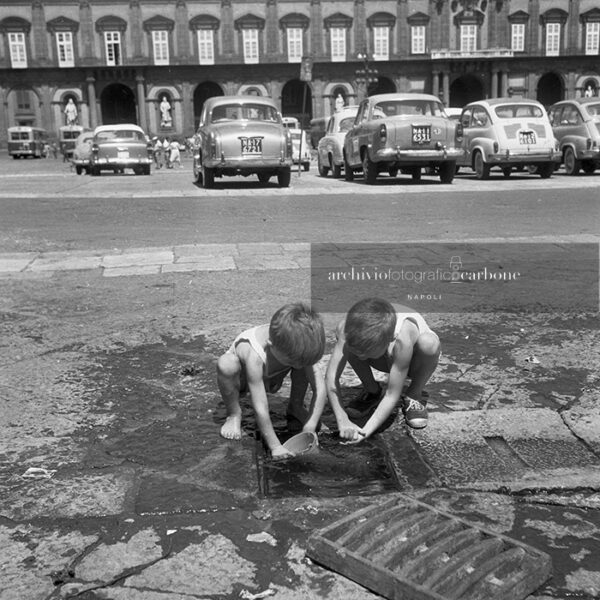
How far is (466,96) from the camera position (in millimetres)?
57031

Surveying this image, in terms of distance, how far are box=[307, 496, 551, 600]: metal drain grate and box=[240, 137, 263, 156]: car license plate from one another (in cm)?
1316

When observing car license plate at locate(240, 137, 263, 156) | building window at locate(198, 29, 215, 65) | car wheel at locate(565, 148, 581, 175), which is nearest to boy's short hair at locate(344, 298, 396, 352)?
car license plate at locate(240, 137, 263, 156)

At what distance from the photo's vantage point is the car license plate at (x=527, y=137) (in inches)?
635

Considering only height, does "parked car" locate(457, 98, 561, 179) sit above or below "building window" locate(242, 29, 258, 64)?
below

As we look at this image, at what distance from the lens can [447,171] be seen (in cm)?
1545

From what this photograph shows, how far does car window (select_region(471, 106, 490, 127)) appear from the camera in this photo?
1688cm

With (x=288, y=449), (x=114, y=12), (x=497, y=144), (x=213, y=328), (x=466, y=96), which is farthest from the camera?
(x=466, y=96)

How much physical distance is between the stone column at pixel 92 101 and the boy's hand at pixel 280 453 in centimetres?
5415

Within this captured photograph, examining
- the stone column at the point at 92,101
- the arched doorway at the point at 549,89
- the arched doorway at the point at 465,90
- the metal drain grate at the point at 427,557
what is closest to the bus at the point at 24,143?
the stone column at the point at 92,101

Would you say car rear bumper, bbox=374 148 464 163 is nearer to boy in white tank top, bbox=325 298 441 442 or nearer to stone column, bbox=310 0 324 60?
boy in white tank top, bbox=325 298 441 442

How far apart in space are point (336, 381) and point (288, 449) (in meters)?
0.38

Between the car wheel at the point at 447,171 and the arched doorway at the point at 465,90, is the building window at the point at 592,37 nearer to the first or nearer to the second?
the arched doorway at the point at 465,90

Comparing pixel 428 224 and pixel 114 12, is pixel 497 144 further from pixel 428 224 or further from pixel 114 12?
pixel 114 12

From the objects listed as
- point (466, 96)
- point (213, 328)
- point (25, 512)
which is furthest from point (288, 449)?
point (466, 96)
